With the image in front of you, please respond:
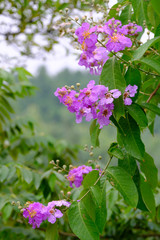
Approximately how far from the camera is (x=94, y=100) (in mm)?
733

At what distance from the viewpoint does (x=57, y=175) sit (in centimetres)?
136

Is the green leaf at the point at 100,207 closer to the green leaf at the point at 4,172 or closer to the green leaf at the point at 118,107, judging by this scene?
the green leaf at the point at 118,107

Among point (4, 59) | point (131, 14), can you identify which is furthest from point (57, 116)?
point (131, 14)

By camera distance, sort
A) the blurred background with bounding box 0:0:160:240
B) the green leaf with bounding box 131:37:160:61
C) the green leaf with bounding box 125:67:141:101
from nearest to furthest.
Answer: the green leaf with bounding box 131:37:160:61, the green leaf with bounding box 125:67:141:101, the blurred background with bounding box 0:0:160:240

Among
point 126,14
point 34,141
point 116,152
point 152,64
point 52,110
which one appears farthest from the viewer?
point 52,110

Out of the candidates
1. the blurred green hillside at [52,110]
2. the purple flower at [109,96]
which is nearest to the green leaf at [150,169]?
the purple flower at [109,96]

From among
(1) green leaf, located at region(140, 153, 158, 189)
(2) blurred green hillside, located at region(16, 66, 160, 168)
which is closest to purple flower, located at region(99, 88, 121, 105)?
(1) green leaf, located at region(140, 153, 158, 189)

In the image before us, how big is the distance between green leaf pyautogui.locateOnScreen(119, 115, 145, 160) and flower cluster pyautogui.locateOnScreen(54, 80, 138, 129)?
0.16ft

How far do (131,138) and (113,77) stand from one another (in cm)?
15

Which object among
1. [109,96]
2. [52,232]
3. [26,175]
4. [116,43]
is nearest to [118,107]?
[109,96]

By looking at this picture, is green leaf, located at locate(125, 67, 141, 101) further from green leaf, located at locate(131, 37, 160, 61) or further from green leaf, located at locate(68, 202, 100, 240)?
green leaf, located at locate(68, 202, 100, 240)

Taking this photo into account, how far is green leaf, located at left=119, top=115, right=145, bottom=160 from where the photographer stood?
0.76 metres

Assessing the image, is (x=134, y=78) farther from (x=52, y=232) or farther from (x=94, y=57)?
(x=52, y=232)

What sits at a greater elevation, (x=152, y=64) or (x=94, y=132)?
(x=152, y=64)
